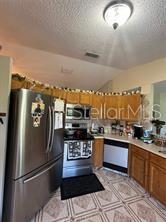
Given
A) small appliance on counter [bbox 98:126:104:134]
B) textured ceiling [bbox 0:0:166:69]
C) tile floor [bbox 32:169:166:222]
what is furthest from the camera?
small appliance on counter [bbox 98:126:104:134]

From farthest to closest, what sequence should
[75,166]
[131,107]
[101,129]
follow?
[101,129]
[131,107]
[75,166]

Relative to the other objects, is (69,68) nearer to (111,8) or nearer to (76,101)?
(76,101)

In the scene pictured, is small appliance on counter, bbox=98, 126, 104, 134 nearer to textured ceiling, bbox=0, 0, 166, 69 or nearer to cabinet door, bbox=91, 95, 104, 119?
cabinet door, bbox=91, 95, 104, 119

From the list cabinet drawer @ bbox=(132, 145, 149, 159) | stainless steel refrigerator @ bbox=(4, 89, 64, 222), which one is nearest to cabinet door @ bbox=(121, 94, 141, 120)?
cabinet drawer @ bbox=(132, 145, 149, 159)

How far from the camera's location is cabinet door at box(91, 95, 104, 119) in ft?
12.9

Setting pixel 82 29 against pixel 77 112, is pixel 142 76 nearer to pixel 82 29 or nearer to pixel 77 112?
pixel 77 112

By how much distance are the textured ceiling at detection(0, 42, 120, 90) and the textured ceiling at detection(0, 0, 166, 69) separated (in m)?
0.27

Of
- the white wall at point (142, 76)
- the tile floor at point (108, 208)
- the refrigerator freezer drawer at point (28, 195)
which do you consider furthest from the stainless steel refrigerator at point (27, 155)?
the white wall at point (142, 76)

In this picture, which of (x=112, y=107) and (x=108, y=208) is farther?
(x=112, y=107)

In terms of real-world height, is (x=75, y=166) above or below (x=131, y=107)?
below

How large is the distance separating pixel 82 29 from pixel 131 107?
7.29 ft

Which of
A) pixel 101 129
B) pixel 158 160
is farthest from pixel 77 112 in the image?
pixel 158 160

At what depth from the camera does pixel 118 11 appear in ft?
5.77

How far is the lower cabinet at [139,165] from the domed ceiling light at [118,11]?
2.22m
